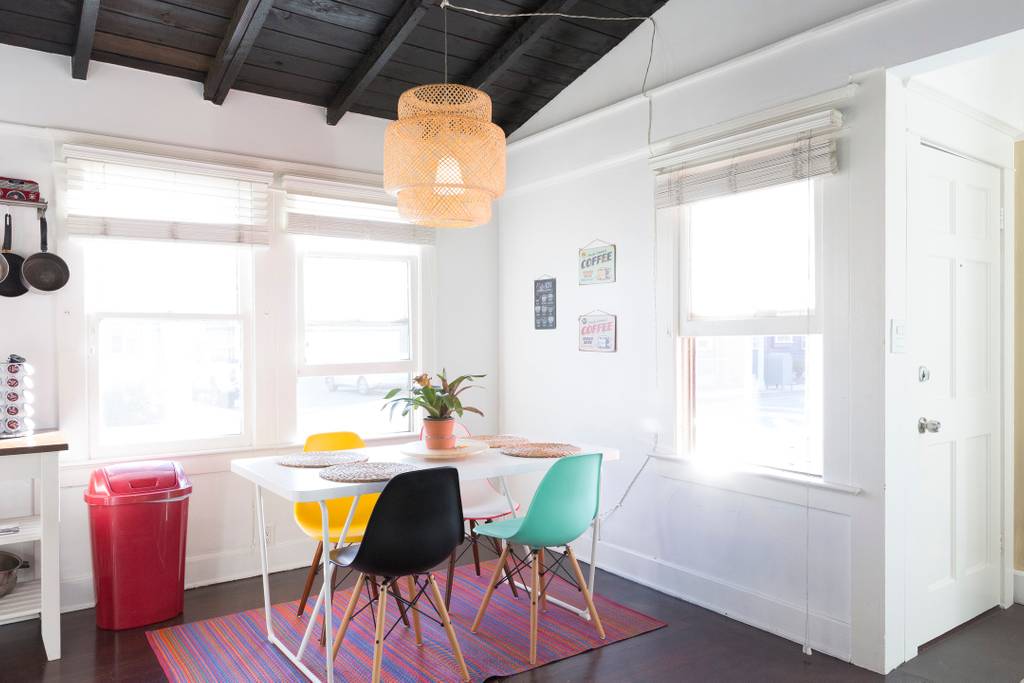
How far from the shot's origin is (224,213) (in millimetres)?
4055

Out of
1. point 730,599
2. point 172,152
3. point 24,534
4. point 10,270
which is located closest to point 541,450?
point 730,599

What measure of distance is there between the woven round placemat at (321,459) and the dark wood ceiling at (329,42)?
2.06m

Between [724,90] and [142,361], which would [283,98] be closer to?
[142,361]

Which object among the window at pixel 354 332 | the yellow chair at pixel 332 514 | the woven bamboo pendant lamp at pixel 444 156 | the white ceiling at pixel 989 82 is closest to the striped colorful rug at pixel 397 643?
the yellow chair at pixel 332 514

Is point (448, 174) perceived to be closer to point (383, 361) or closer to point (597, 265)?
point (597, 265)

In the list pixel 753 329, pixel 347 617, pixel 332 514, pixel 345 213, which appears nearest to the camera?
pixel 347 617

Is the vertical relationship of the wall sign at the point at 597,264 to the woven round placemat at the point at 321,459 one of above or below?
above

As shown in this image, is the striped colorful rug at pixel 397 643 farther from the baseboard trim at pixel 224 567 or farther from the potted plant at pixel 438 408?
the potted plant at pixel 438 408

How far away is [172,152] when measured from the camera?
12.9ft

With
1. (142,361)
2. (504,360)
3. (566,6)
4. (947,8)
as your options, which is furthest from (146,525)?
(947,8)

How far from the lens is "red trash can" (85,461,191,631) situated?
11.0 ft

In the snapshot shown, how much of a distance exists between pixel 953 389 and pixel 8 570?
4454 mm

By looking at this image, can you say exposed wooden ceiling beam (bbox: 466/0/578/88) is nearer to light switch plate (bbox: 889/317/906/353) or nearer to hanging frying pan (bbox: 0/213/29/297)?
light switch plate (bbox: 889/317/906/353)

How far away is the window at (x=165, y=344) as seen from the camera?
12.4 feet
